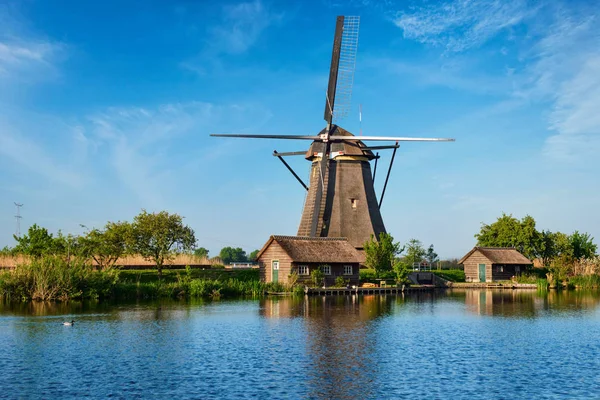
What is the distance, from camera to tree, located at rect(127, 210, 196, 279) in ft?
140

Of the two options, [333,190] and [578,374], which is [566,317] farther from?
[333,190]

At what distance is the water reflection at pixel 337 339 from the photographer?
556 inches

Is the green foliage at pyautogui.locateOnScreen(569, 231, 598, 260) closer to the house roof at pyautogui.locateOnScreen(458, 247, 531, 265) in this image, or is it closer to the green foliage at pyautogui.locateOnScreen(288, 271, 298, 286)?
the house roof at pyautogui.locateOnScreen(458, 247, 531, 265)

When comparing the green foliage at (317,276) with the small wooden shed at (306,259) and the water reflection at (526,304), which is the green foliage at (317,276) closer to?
the small wooden shed at (306,259)

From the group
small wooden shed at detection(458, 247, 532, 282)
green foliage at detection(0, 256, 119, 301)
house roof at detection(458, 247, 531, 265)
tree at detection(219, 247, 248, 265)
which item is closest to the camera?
green foliage at detection(0, 256, 119, 301)

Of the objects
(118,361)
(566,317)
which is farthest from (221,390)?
(566,317)

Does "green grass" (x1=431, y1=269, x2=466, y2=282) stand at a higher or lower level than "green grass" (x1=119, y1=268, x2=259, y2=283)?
lower

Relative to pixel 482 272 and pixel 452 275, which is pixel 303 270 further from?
pixel 482 272

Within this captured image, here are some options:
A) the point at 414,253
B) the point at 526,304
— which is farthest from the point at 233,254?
the point at 526,304

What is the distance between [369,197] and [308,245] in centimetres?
981

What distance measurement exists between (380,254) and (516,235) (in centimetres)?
1764

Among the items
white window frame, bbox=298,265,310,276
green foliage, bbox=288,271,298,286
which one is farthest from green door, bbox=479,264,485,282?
green foliage, bbox=288,271,298,286

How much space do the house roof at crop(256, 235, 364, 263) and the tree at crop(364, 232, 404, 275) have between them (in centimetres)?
282

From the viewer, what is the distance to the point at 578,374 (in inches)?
594
